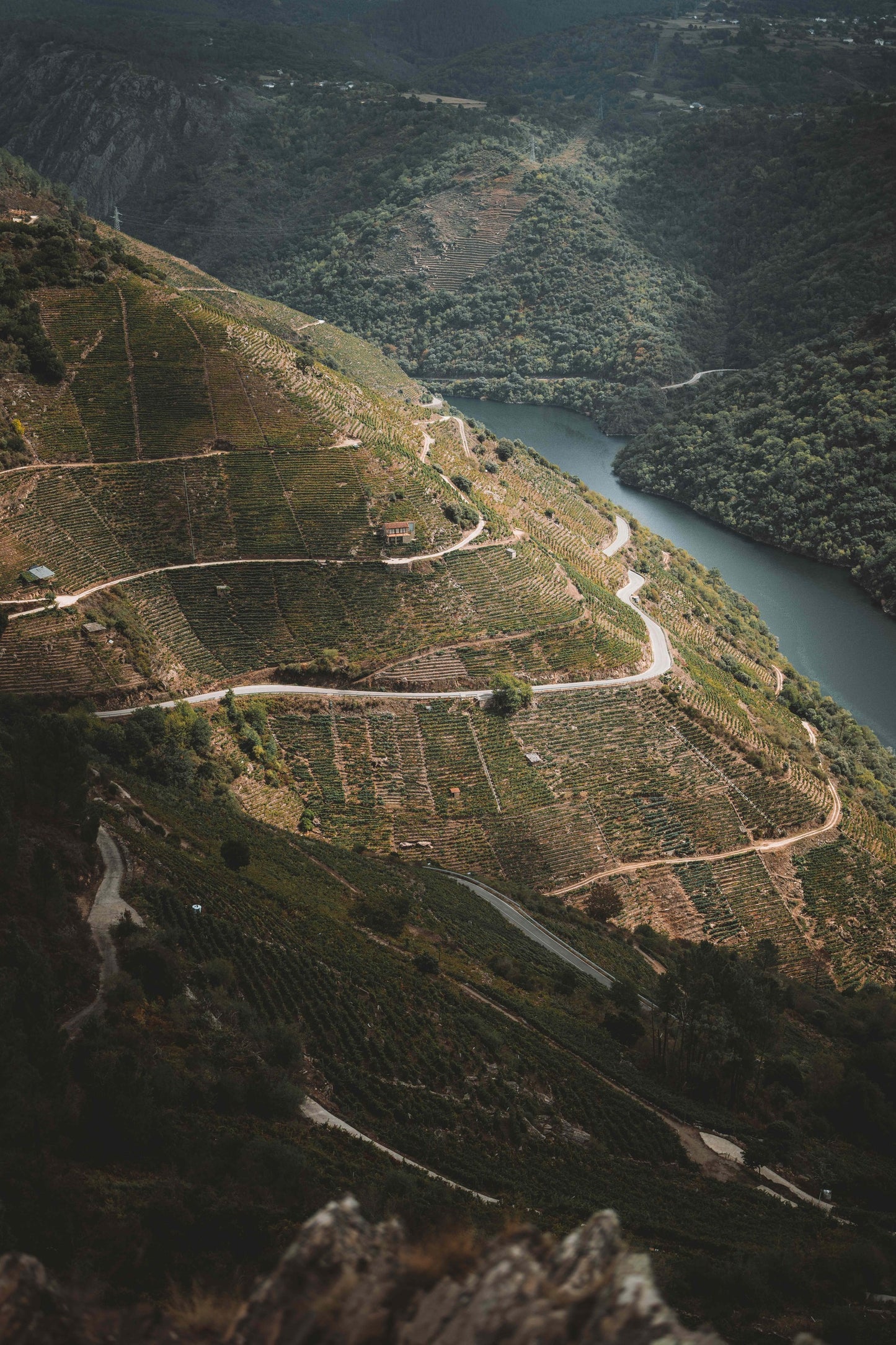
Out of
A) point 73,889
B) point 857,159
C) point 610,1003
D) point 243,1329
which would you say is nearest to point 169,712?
point 73,889

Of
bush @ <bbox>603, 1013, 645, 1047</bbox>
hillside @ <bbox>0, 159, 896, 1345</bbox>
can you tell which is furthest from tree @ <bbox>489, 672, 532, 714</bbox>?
bush @ <bbox>603, 1013, 645, 1047</bbox>

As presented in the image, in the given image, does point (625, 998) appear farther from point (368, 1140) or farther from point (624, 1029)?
point (368, 1140)

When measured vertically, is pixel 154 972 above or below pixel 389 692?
above

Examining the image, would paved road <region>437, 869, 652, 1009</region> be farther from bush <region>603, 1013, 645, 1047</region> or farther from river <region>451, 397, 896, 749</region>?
river <region>451, 397, 896, 749</region>

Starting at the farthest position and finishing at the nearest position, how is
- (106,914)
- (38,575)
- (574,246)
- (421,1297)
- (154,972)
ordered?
(574,246)
(38,575)
(106,914)
(154,972)
(421,1297)

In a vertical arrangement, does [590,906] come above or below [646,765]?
below

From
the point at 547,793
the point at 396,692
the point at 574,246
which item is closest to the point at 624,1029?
the point at 547,793

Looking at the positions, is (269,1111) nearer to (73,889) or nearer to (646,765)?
(73,889)
